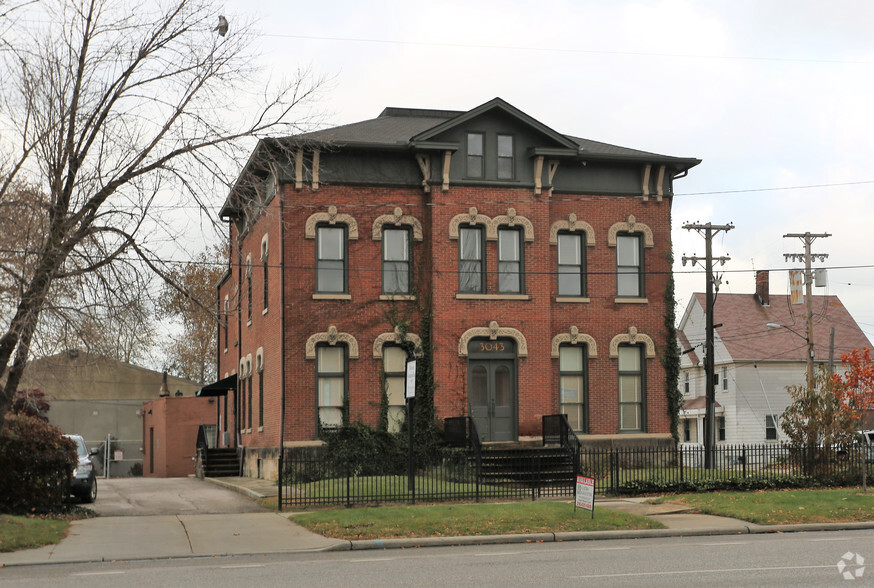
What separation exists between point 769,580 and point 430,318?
18.2m

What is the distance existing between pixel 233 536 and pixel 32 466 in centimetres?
480

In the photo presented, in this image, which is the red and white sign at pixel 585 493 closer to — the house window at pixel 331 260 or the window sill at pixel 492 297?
the window sill at pixel 492 297

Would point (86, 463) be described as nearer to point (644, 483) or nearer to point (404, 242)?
point (404, 242)

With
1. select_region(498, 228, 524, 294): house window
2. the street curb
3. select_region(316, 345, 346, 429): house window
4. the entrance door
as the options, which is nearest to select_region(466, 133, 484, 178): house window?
select_region(498, 228, 524, 294): house window

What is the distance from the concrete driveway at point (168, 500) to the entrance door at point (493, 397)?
22.9 ft

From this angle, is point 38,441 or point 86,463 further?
point 86,463

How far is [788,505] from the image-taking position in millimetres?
21219

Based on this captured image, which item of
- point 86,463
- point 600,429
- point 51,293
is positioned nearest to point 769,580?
point 51,293

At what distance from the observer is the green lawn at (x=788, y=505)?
64.3 ft

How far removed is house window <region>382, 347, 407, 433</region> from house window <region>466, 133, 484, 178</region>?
5.28m

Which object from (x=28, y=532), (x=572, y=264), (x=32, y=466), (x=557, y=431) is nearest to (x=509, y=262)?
(x=572, y=264)

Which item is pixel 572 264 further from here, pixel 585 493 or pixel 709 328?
pixel 585 493

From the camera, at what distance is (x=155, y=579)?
12.8 metres

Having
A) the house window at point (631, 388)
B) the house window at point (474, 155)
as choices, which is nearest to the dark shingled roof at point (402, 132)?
the house window at point (474, 155)
